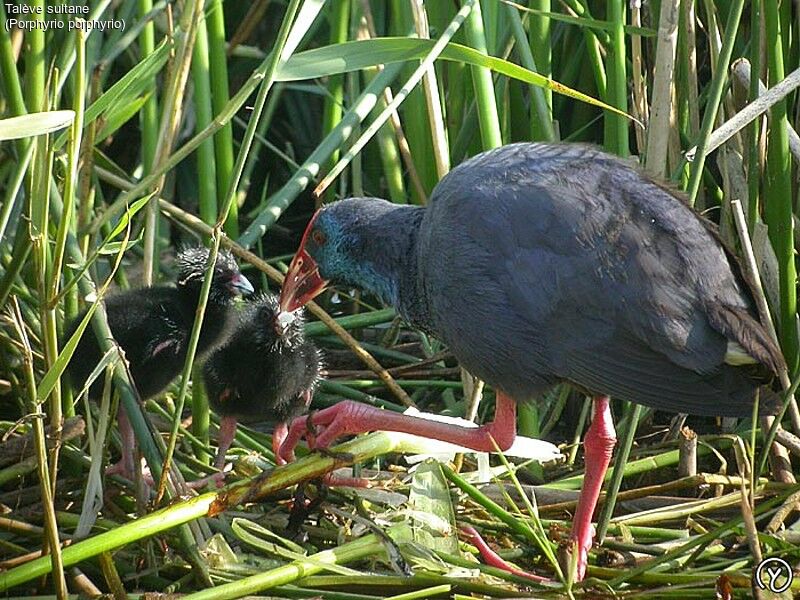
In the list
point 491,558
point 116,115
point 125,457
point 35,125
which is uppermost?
point 35,125

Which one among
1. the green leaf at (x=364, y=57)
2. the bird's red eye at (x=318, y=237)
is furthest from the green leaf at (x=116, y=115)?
the bird's red eye at (x=318, y=237)

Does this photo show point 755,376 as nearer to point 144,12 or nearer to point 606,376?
point 606,376

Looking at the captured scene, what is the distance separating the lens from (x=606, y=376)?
8.75 ft

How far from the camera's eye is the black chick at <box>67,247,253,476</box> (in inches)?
123

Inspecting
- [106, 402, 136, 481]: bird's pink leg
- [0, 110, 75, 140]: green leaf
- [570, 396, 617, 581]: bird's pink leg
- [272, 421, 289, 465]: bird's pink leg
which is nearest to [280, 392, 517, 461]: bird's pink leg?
[272, 421, 289, 465]: bird's pink leg

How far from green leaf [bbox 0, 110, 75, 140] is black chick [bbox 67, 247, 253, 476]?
1.16m

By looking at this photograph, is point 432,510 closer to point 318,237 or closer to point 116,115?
point 318,237

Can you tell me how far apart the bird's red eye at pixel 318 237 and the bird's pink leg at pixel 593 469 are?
79 centimetres

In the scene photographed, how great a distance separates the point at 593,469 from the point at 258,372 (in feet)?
2.96

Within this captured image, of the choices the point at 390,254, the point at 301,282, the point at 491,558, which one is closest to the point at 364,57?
the point at 390,254

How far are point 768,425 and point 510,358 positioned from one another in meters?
0.78

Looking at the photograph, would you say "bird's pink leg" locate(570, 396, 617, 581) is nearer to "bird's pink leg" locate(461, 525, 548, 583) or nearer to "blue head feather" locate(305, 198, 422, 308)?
"bird's pink leg" locate(461, 525, 548, 583)

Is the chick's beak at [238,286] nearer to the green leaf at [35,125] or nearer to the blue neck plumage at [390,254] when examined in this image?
the blue neck plumage at [390,254]

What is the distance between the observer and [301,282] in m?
3.25
